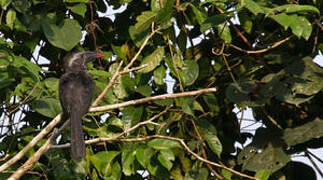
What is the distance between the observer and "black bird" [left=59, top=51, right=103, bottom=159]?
346 cm

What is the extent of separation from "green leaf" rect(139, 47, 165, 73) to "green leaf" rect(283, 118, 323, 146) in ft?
3.15

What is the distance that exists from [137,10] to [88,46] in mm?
484

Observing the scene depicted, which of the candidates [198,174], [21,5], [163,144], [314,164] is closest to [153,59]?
[163,144]

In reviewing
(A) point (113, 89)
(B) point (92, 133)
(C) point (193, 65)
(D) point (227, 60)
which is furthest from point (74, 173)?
(D) point (227, 60)

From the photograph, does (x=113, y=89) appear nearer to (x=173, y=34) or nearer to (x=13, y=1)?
(x=173, y=34)

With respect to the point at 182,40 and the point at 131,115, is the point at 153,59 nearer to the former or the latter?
the point at 182,40

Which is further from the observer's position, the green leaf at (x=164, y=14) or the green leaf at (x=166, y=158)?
the green leaf at (x=164, y=14)

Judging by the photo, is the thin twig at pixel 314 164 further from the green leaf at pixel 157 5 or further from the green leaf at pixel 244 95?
the green leaf at pixel 157 5

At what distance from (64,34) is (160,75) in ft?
2.29

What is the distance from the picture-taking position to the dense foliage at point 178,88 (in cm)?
351

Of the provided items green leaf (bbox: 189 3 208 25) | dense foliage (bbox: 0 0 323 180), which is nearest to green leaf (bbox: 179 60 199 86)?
dense foliage (bbox: 0 0 323 180)

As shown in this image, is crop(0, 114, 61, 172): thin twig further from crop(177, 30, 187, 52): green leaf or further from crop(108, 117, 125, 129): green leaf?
crop(177, 30, 187, 52): green leaf

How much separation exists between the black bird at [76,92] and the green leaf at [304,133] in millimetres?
1286

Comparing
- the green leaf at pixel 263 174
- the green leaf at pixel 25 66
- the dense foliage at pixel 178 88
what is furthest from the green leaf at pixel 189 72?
the green leaf at pixel 25 66
